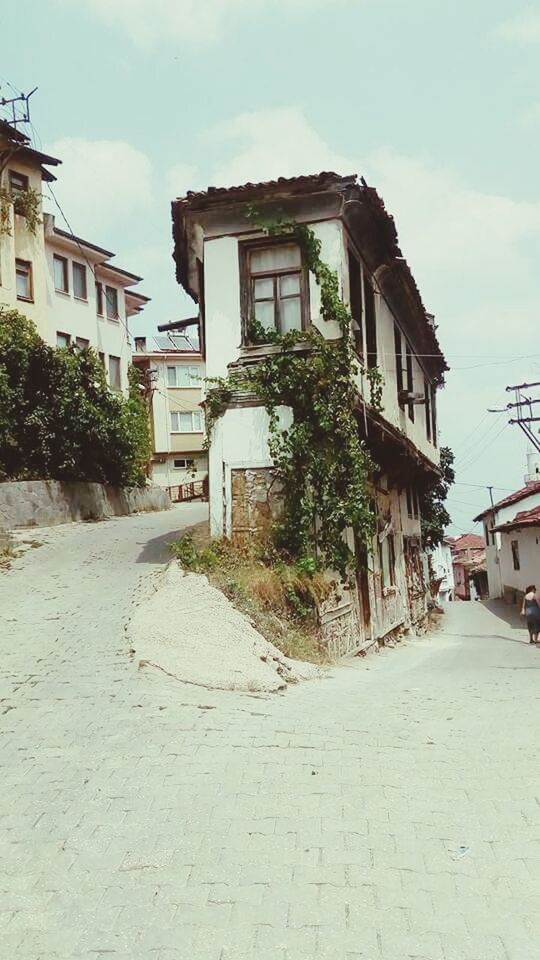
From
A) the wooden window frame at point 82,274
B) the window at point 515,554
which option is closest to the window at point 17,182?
the wooden window frame at point 82,274

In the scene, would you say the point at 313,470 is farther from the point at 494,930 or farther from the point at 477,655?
the point at 494,930

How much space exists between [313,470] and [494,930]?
9154 millimetres

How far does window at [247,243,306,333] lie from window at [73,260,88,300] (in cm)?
2028

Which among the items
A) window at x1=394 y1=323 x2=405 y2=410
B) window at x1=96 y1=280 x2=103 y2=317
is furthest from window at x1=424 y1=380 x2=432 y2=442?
window at x1=96 y1=280 x2=103 y2=317

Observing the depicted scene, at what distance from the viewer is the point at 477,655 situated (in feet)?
52.0

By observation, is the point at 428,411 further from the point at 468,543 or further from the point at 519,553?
the point at 468,543

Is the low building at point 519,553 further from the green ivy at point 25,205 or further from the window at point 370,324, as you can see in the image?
the green ivy at point 25,205

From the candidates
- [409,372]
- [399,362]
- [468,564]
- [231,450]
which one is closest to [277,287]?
[231,450]

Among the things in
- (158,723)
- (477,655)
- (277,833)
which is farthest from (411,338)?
(277,833)

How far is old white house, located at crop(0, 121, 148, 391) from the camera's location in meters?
27.3

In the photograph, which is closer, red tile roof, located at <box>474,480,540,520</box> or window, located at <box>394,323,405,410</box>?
window, located at <box>394,323,405,410</box>

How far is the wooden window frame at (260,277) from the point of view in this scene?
1328 centimetres

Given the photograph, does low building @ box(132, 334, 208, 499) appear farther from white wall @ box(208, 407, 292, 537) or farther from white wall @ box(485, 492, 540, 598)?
white wall @ box(208, 407, 292, 537)

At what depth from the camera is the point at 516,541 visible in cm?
3141
